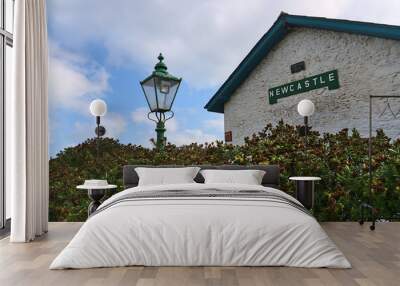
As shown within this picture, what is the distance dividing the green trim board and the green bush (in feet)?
2.57

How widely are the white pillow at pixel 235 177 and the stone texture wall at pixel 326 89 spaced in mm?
1212

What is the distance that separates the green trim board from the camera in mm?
5031

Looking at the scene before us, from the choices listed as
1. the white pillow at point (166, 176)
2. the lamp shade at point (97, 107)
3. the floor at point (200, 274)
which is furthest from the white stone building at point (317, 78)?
the floor at point (200, 274)

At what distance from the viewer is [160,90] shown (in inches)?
214

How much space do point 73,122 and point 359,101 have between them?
3.92 meters

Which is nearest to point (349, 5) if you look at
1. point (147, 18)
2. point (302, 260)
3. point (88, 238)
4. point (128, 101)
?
→ point (147, 18)

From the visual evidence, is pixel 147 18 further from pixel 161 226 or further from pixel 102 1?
pixel 161 226

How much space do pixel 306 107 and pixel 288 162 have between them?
30.6 inches

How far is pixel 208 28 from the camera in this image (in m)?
5.93

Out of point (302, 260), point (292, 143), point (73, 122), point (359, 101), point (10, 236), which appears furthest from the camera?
point (73, 122)

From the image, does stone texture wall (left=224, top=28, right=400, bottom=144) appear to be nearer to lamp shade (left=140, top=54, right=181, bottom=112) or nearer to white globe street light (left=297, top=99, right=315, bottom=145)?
white globe street light (left=297, top=99, right=315, bottom=145)

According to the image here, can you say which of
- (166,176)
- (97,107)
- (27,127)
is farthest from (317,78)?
(27,127)

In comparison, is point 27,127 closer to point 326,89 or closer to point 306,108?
point 306,108

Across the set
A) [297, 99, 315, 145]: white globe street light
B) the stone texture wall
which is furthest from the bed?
the stone texture wall
